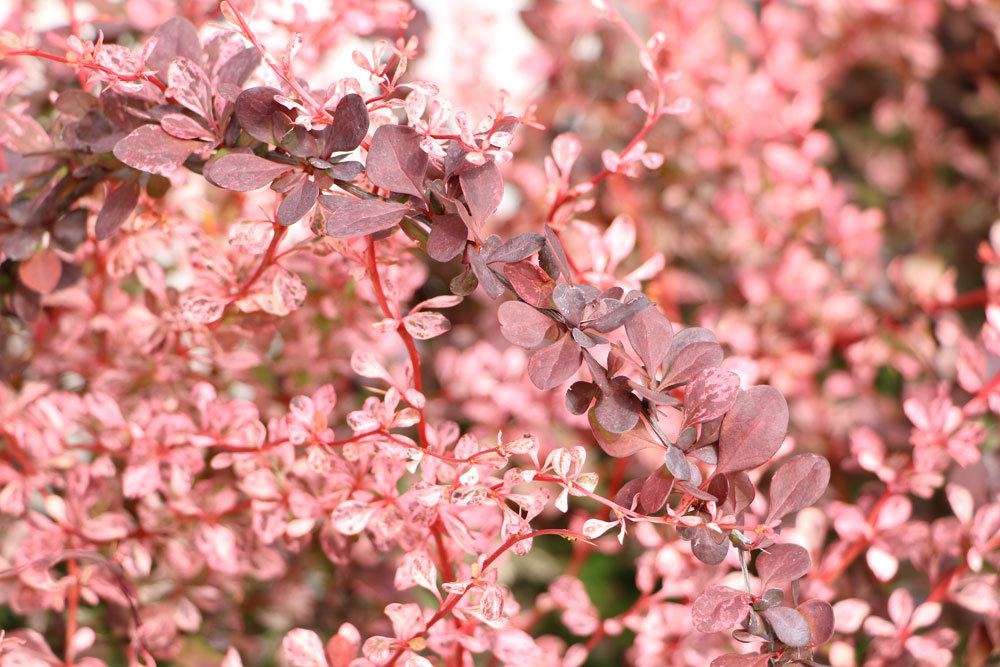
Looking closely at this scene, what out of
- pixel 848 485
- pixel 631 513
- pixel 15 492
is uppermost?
pixel 631 513

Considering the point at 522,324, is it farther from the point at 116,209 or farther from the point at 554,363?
the point at 116,209

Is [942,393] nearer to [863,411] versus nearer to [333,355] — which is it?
[863,411]

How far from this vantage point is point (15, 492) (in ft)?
1.49

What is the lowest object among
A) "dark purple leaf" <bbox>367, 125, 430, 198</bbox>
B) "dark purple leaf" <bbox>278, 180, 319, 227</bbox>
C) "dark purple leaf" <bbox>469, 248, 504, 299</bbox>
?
"dark purple leaf" <bbox>469, 248, 504, 299</bbox>

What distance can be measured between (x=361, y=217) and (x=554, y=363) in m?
0.09

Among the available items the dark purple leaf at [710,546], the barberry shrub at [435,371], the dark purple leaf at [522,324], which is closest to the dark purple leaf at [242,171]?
the barberry shrub at [435,371]

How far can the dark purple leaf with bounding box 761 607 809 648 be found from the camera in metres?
0.32

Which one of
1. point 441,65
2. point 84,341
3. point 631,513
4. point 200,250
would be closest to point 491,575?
point 631,513

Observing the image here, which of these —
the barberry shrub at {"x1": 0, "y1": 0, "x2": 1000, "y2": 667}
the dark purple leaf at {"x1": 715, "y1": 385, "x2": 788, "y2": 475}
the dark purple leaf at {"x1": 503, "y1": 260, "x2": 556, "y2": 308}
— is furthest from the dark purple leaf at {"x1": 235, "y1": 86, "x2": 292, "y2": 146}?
the dark purple leaf at {"x1": 715, "y1": 385, "x2": 788, "y2": 475}

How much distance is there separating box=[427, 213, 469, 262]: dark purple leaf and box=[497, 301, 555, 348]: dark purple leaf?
0.03m

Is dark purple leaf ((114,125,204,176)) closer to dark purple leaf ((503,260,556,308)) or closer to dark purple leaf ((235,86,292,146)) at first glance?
dark purple leaf ((235,86,292,146))

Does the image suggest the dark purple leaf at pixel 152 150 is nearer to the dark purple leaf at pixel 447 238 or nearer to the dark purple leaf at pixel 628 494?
the dark purple leaf at pixel 447 238

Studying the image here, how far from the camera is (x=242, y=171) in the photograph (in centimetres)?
33

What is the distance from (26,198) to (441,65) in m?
0.43
